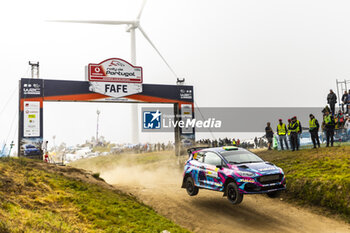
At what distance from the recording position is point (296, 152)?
64.5ft

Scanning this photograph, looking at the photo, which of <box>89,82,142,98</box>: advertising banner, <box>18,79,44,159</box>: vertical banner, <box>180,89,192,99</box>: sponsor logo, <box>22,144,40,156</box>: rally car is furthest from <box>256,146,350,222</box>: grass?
<box>18,79,44,159</box>: vertical banner

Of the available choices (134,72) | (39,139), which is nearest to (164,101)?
(134,72)

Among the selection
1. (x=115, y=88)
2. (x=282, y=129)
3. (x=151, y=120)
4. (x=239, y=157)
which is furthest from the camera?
(x=151, y=120)

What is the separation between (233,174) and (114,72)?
1614cm

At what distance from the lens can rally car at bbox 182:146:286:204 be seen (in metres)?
10.7

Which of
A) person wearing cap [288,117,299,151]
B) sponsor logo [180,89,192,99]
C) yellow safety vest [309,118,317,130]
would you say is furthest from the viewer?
sponsor logo [180,89,192,99]

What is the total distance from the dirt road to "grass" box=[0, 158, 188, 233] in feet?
7.59

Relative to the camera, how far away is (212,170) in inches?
478

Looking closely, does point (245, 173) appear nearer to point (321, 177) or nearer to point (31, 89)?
point (321, 177)

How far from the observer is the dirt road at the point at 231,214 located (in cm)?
1105

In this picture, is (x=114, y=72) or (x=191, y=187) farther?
(x=114, y=72)

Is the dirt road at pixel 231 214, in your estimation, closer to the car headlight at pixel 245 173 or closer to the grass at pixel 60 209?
the car headlight at pixel 245 173

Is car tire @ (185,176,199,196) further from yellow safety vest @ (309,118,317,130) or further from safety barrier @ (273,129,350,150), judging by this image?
safety barrier @ (273,129,350,150)

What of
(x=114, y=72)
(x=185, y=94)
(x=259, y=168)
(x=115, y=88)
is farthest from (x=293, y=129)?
(x=114, y=72)
